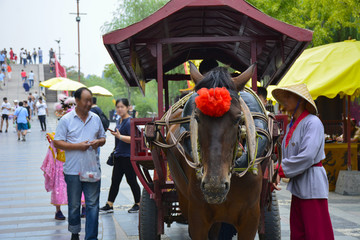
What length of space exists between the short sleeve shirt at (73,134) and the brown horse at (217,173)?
61.0 inches

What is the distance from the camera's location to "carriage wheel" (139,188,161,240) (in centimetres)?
500

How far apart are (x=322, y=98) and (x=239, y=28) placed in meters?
8.64

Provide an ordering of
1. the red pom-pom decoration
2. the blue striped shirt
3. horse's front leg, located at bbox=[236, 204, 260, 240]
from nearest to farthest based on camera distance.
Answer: the red pom-pom decoration
horse's front leg, located at bbox=[236, 204, 260, 240]
the blue striped shirt

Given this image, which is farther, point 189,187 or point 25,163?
point 25,163

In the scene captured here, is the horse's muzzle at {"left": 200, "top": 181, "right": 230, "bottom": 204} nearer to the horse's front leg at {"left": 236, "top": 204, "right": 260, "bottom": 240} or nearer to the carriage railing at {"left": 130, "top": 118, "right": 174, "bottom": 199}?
the horse's front leg at {"left": 236, "top": 204, "right": 260, "bottom": 240}

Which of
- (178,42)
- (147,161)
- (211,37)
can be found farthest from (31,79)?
(211,37)

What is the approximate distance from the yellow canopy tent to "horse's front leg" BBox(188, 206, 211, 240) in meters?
5.32

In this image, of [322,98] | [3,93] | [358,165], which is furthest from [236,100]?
[3,93]

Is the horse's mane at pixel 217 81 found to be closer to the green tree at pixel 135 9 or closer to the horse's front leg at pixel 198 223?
the horse's front leg at pixel 198 223

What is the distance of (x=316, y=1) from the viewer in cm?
1095

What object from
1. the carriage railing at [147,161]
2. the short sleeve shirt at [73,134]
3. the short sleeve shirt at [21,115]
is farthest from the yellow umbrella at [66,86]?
the carriage railing at [147,161]

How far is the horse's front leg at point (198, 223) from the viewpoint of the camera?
3654 mm

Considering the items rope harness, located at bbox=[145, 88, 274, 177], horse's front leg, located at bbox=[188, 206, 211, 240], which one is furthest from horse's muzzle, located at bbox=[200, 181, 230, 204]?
horse's front leg, located at bbox=[188, 206, 211, 240]

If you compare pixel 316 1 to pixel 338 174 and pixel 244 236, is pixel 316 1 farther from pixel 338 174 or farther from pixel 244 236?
pixel 244 236
